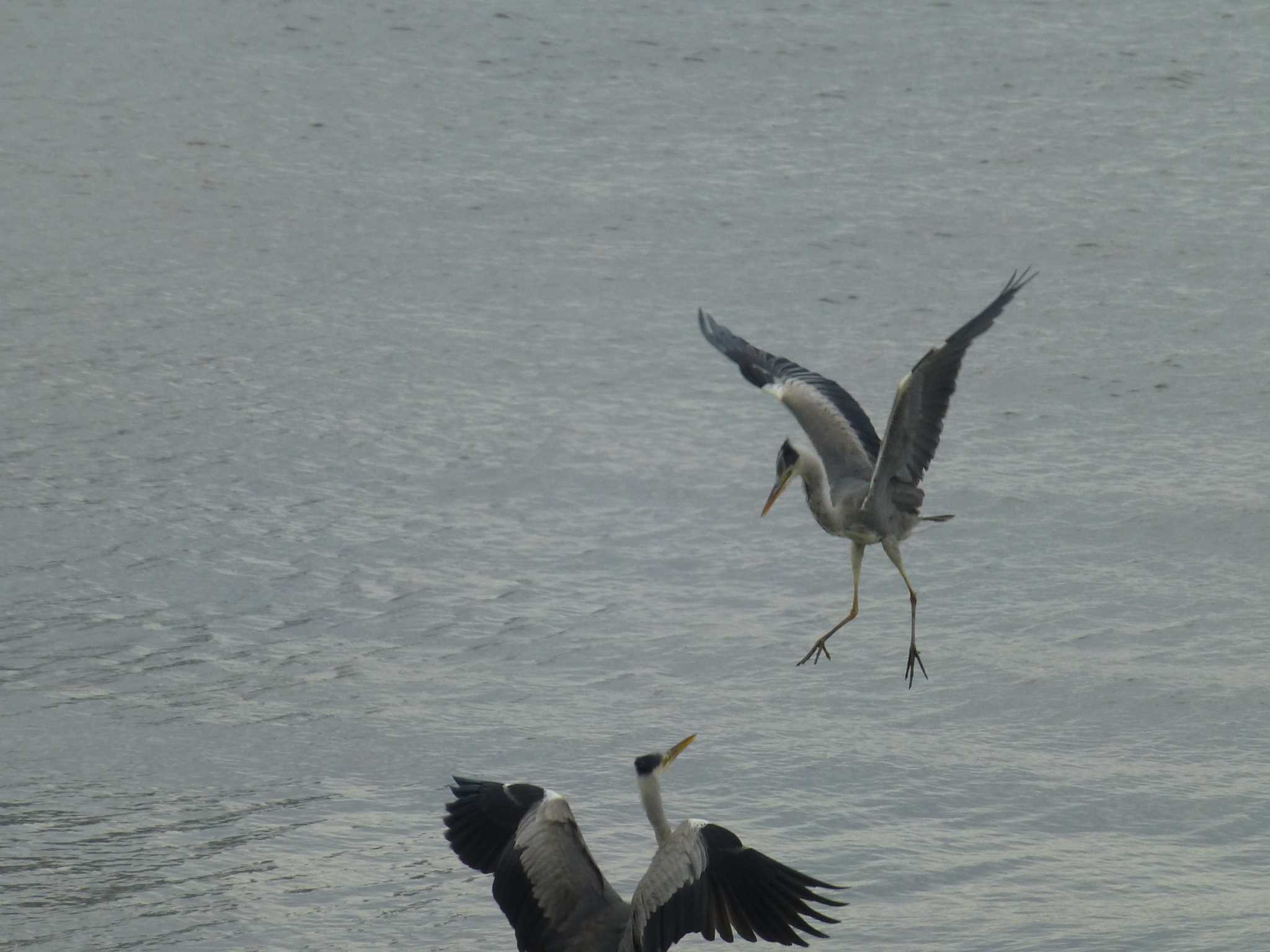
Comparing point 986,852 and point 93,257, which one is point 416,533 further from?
point 93,257

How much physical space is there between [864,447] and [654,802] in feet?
8.46

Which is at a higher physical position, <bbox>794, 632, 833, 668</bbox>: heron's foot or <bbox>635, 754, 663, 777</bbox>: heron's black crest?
<bbox>635, 754, 663, 777</bbox>: heron's black crest

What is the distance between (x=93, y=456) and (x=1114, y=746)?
19.6 ft

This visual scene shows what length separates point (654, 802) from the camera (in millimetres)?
6691

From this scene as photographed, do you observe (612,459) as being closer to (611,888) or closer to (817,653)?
(817,653)

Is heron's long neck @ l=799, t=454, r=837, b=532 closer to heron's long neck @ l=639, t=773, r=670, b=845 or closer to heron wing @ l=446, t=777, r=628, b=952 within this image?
heron's long neck @ l=639, t=773, r=670, b=845

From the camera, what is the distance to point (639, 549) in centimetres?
1044

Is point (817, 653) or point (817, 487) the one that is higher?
point (817, 487)

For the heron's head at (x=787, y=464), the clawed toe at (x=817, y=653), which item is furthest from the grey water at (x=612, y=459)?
the heron's head at (x=787, y=464)

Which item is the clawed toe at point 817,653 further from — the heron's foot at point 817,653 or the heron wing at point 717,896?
the heron wing at point 717,896

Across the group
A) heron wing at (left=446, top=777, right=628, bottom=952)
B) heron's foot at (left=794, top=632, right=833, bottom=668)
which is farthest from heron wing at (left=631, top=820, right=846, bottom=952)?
heron's foot at (left=794, top=632, right=833, bottom=668)

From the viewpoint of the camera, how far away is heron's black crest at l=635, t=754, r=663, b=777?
6.65 m

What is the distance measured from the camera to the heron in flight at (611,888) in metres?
5.97

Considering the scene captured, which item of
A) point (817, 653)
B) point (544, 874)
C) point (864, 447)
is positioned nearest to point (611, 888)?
Answer: point (544, 874)
